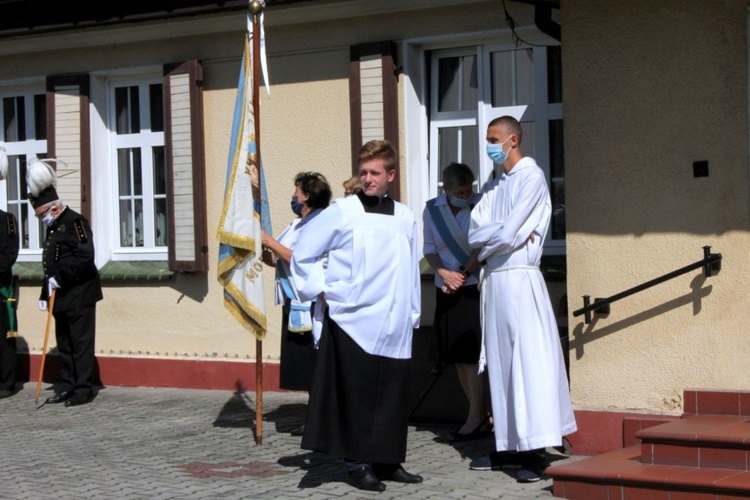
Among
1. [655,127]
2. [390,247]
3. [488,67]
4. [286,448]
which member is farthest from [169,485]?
[488,67]

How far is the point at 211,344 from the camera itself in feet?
37.0

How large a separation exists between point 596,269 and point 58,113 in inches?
235

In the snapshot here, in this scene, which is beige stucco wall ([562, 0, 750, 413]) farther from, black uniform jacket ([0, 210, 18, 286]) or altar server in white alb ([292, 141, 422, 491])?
black uniform jacket ([0, 210, 18, 286])

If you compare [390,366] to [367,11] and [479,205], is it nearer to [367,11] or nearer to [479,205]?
[479,205]

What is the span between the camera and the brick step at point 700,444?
6.63 meters

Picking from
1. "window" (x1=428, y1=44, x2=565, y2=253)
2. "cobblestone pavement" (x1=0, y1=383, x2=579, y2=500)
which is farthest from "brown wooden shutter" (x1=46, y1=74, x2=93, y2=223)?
"window" (x1=428, y1=44, x2=565, y2=253)

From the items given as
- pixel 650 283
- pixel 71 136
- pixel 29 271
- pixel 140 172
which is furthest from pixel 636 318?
pixel 29 271

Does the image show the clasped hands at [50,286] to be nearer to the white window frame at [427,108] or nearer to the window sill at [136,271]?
the window sill at [136,271]

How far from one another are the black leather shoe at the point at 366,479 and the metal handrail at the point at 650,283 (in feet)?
5.52

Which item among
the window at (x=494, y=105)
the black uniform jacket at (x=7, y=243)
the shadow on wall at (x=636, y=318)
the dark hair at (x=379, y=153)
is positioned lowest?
the shadow on wall at (x=636, y=318)

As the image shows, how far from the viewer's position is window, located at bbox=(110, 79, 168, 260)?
11914 mm

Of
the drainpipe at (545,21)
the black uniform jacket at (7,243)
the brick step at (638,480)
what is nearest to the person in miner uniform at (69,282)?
the black uniform jacket at (7,243)

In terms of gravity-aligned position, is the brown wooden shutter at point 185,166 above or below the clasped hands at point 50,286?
above

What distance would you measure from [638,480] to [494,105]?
4.12 meters
